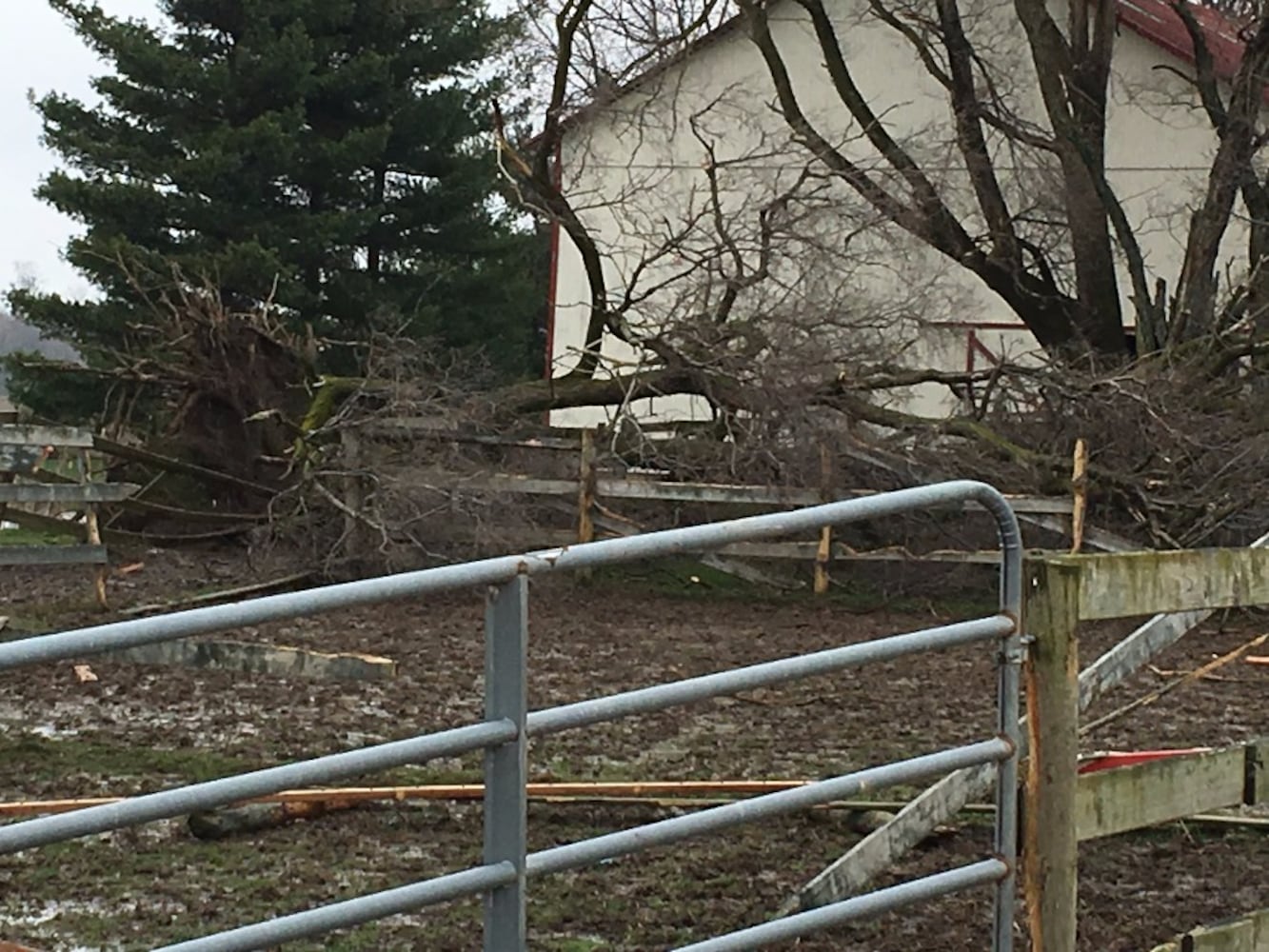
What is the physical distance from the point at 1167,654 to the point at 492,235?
56.2 ft

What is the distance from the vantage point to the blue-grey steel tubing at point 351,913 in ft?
8.05

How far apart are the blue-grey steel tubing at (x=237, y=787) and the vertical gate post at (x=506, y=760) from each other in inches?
1.4

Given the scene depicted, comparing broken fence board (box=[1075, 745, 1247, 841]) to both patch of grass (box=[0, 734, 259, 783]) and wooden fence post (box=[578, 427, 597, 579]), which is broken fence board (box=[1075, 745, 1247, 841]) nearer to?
patch of grass (box=[0, 734, 259, 783])

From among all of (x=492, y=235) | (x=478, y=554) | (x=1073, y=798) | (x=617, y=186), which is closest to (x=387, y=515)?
(x=478, y=554)

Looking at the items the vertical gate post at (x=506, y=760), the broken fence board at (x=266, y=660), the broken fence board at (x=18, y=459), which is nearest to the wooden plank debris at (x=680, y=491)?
the broken fence board at (x=18, y=459)

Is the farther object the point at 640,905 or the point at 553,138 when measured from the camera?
the point at 553,138

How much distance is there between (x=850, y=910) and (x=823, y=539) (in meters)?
9.00

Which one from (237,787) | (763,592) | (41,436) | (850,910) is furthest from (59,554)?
(237,787)

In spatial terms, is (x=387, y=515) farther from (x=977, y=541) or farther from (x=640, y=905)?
(x=640, y=905)

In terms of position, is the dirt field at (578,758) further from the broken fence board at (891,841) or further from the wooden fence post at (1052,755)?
the wooden fence post at (1052,755)

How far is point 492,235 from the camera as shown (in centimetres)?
2572

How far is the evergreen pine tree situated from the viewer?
22.9m

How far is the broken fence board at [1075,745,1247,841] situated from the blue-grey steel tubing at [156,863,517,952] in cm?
129

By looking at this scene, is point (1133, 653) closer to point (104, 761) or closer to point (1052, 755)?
point (1052, 755)
